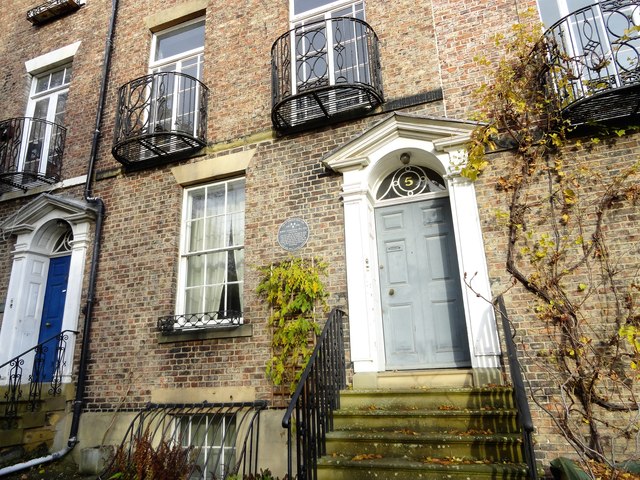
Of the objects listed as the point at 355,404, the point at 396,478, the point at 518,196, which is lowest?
the point at 396,478

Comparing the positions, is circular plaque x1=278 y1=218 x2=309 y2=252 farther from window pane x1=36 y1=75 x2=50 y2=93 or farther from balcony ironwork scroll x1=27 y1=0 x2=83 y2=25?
balcony ironwork scroll x1=27 y1=0 x2=83 y2=25

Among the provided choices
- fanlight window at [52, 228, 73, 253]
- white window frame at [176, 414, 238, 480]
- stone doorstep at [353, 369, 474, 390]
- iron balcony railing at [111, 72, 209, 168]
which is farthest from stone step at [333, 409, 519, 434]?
fanlight window at [52, 228, 73, 253]

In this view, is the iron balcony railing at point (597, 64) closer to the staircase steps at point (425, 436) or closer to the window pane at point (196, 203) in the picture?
the staircase steps at point (425, 436)

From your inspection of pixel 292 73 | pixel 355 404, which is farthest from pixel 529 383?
pixel 292 73

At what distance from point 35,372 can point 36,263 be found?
1.84 m

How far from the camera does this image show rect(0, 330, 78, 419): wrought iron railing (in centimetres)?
621

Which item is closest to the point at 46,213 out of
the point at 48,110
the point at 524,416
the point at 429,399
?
the point at 48,110

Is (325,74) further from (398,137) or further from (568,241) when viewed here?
(568,241)

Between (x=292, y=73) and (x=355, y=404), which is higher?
(x=292, y=73)

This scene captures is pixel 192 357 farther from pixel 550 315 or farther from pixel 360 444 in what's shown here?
pixel 550 315

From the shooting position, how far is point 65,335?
6.75m

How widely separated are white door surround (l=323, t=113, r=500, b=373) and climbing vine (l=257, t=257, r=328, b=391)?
1.48 feet

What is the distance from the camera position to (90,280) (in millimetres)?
6914

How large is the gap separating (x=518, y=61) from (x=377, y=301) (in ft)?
11.0
